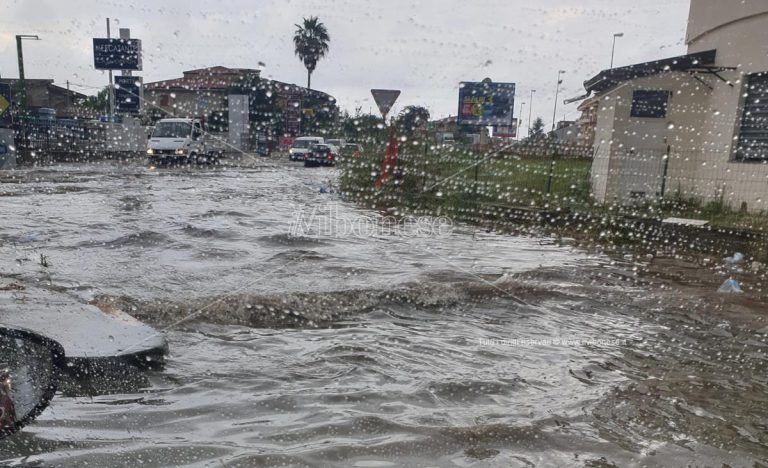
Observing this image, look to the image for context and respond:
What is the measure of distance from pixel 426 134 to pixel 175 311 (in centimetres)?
1149

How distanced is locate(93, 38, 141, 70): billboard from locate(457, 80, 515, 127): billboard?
61.2 feet

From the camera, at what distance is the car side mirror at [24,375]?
2.43 meters

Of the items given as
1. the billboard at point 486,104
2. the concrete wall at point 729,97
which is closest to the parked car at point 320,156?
the billboard at point 486,104

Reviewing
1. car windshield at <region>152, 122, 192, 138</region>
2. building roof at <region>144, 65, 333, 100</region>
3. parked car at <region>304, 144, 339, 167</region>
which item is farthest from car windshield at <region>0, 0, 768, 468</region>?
parked car at <region>304, 144, 339, 167</region>

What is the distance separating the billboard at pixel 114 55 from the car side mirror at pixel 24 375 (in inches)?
1177

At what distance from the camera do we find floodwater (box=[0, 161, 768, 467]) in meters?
2.72

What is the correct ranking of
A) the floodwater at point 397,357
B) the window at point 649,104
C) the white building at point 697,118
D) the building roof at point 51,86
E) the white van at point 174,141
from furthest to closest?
the building roof at point 51,86
the white van at point 174,141
the window at point 649,104
the white building at point 697,118
the floodwater at point 397,357

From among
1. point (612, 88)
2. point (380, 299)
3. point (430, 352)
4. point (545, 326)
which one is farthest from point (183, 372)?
point (612, 88)

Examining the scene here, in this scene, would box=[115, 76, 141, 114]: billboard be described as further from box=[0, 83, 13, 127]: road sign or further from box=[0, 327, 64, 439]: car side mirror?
box=[0, 327, 64, 439]: car side mirror

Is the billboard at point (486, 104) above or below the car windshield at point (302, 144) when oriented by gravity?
above

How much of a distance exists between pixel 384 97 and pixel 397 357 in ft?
30.2

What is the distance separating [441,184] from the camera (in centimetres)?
1400

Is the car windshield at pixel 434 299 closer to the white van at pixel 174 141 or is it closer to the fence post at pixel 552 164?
the fence post at pixel 552 164

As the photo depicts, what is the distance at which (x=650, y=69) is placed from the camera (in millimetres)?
10977
